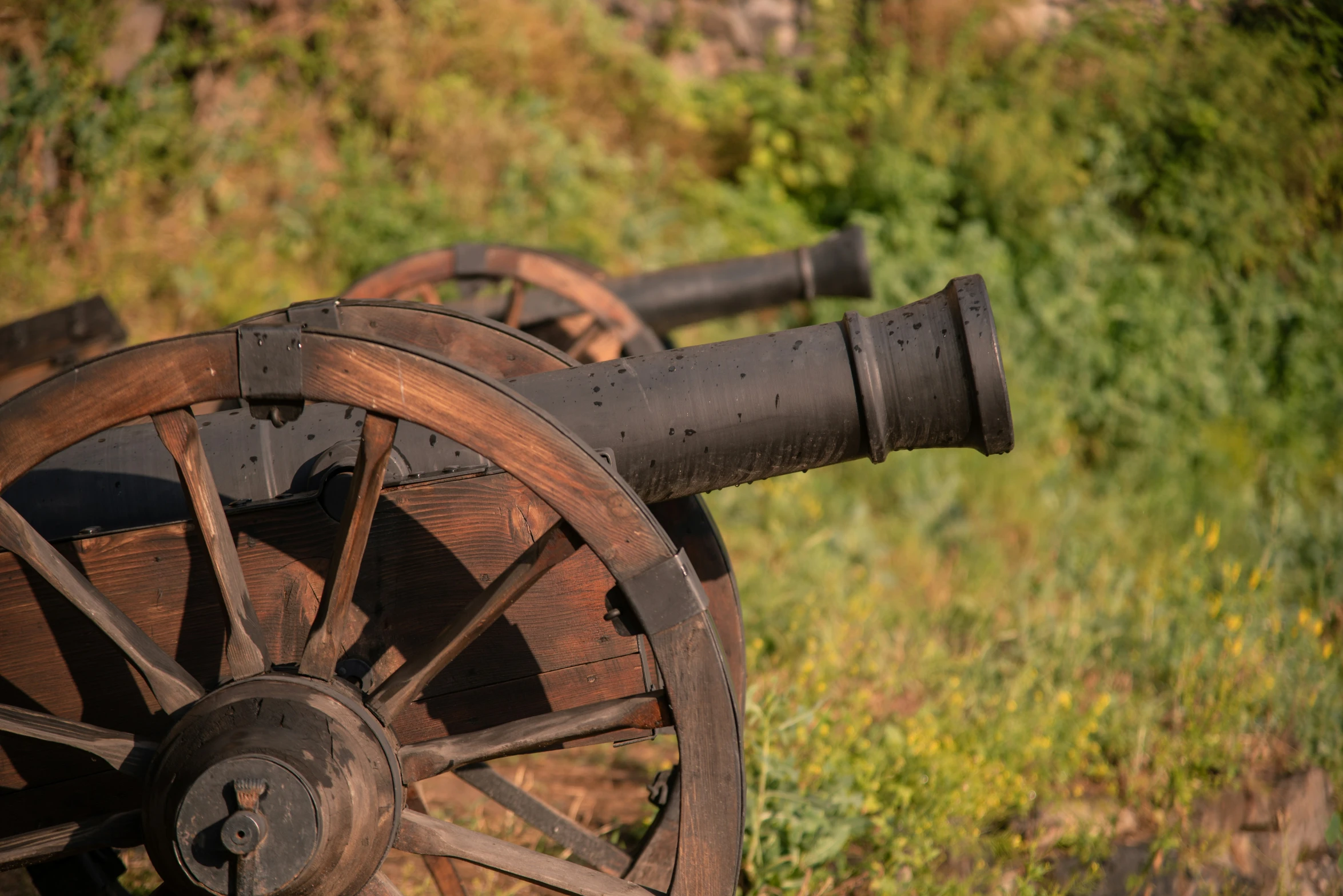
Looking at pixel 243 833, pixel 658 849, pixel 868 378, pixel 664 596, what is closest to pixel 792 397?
pixel 868 378

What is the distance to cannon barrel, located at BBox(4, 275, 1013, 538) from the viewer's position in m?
2.00

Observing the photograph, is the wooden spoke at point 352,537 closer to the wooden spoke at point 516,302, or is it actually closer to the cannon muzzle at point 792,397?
the cannon muzzle at point 792,397

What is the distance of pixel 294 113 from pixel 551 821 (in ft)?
18.6

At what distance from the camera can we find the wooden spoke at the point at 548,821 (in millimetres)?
2488

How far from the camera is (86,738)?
67.7 inches

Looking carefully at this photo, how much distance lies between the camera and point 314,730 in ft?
5.47

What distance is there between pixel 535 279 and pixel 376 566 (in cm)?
183

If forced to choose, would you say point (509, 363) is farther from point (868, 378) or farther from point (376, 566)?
point (868, 378)

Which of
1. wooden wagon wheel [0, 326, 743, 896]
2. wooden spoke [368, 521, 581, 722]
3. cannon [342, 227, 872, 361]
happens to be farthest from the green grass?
wooden spoke [368, 521, 581, 722]

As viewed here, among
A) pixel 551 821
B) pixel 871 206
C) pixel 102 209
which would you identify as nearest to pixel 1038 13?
pixel 871 206

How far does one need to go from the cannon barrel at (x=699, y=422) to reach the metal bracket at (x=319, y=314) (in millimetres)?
203

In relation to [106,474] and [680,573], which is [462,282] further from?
[680,573]

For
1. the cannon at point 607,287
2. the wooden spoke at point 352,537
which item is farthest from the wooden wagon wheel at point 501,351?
the cannon at point 607,287

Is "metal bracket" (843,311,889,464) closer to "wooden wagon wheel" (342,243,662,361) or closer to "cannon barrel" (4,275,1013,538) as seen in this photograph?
"cannon barrel" (4,275,1013,538)
